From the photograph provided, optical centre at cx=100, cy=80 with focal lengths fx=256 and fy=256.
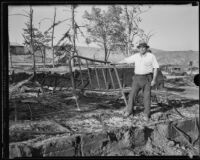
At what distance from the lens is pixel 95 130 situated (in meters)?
5.29

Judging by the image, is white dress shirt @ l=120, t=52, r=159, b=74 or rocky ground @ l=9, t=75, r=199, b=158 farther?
white dress shirt @ l=120, t=52, r=159, b=74

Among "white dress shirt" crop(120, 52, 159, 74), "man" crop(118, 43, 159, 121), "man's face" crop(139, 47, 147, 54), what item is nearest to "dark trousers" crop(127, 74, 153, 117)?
"man" crop(118, 43, 159, 121)

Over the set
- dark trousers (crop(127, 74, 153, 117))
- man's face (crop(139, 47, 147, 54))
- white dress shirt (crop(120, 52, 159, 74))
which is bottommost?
dark trousers (crop(127, 74, 153, 117))

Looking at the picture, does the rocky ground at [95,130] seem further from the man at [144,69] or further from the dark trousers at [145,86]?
the man at [144,69]

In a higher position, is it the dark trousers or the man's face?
Result: the man's face

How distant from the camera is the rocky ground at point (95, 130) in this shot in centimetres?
470

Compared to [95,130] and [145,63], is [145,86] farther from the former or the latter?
[95,130]

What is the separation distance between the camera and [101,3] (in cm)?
399

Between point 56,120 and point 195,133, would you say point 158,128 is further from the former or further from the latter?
point 56,120

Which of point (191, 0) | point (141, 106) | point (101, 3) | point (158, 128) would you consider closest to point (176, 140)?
point (158, 128)

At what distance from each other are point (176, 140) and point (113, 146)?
5.42 feet

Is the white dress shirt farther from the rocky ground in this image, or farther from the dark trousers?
the rocky ground

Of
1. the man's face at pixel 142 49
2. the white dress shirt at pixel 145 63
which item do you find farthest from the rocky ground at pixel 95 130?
the man's face at pixel 142 49

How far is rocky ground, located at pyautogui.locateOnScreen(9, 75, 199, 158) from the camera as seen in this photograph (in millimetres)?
4703
